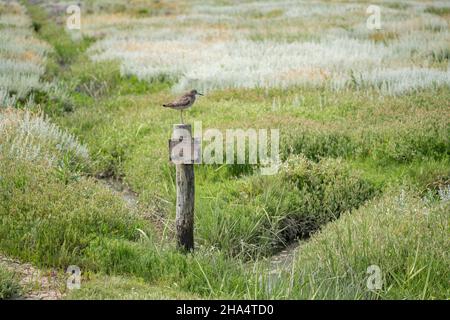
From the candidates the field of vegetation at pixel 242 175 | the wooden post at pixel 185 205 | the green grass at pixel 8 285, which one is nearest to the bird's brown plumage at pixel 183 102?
the wooden post at pixel 185 205

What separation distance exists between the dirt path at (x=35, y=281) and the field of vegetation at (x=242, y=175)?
6 cm

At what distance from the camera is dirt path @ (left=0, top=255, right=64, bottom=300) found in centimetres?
646

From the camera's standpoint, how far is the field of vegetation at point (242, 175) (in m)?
7.05

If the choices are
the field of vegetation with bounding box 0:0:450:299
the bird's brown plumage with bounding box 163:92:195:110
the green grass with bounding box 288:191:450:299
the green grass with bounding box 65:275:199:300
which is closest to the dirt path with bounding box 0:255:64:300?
the field of vegetation with bounding box 0:0:450:299

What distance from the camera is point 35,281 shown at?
6684 millimetres

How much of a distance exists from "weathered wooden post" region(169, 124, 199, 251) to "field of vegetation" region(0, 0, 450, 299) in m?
0.23

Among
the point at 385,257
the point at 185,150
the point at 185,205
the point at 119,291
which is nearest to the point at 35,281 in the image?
the point at 119,291

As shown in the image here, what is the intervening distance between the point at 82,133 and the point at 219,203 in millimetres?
5231

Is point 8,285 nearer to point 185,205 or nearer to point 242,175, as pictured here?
point 185,205

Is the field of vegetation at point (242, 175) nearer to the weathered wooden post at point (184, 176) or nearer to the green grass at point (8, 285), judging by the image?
the green grass at point (8, 285)

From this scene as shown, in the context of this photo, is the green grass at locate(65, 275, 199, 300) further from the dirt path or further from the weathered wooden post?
the weathered wooden post

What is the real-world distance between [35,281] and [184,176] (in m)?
2.18

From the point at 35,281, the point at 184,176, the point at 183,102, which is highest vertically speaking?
the point at 183,102

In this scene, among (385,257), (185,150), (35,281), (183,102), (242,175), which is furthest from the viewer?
(242,175)
